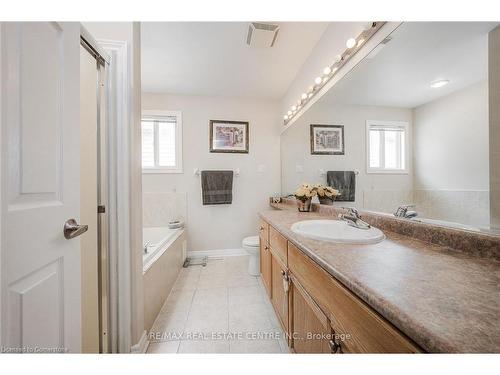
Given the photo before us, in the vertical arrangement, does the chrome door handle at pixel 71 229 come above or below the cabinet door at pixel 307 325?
above

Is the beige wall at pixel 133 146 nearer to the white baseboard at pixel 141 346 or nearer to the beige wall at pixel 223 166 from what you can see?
the white baseboard at pixel 141 346

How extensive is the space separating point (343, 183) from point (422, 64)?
857mm

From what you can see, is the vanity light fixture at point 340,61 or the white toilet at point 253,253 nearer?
the vanity light fixture at point 340,61

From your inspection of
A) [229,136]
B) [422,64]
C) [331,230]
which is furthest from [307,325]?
[229,136]

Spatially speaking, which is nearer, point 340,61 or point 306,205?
point 340,61

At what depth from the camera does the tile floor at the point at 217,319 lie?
1.18 metres

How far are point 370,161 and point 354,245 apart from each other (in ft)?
2.57

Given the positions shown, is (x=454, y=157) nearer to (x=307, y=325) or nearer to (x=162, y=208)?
(x=307, y=325)

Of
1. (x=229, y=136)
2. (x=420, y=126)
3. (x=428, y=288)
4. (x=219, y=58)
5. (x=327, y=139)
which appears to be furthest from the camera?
(x=229, y=136)

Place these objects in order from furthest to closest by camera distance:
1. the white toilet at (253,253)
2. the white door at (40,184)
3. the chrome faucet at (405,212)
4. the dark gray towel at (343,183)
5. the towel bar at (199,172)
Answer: the towel bar at (199,172), the white toilet at (253,253), the dark gray towel at (343,183), the chrome faucet at (405,212), the white door at (40,184)

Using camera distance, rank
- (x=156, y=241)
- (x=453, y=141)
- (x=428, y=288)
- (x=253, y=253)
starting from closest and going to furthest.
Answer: (x=428, y=288)
(x=453, y=141)
(x=253, y=253)
(x=156, y=241)

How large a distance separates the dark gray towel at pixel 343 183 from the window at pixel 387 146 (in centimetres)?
16

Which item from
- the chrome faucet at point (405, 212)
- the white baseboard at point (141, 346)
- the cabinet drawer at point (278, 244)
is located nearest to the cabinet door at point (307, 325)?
the cabinet drawer at point (278, 244)

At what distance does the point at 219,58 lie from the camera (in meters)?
1.90
